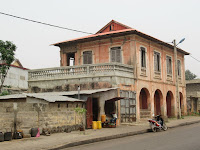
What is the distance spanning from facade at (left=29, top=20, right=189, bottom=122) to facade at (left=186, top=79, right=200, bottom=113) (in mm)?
7039

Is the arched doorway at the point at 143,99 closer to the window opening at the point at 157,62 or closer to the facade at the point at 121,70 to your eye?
the facade at the point at 121,70

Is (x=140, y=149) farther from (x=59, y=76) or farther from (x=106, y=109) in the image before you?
(x=59, y=76)

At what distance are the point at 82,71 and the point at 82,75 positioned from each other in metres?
0.34

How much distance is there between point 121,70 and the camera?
20.4m

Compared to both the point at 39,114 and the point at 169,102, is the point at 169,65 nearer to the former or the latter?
the point at 169,102

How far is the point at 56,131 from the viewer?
1448cm

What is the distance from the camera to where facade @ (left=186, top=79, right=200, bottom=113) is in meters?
34.6

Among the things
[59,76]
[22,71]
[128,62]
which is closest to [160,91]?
[128,62]

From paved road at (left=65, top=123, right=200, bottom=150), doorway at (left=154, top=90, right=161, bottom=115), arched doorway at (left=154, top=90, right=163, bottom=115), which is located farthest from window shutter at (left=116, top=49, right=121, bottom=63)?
paved road at (left=65, top=123, right=200, bottom=150)

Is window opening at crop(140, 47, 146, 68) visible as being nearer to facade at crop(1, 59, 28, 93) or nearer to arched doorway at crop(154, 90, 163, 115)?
arched doorway at crop(154, 90, 163, 115)

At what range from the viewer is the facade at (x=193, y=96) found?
34594 millimetres

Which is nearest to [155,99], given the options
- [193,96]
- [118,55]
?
[118,55]

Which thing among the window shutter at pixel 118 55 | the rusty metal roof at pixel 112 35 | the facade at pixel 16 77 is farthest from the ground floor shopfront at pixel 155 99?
the facade at pixel 16 77

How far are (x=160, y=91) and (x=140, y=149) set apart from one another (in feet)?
56.6
